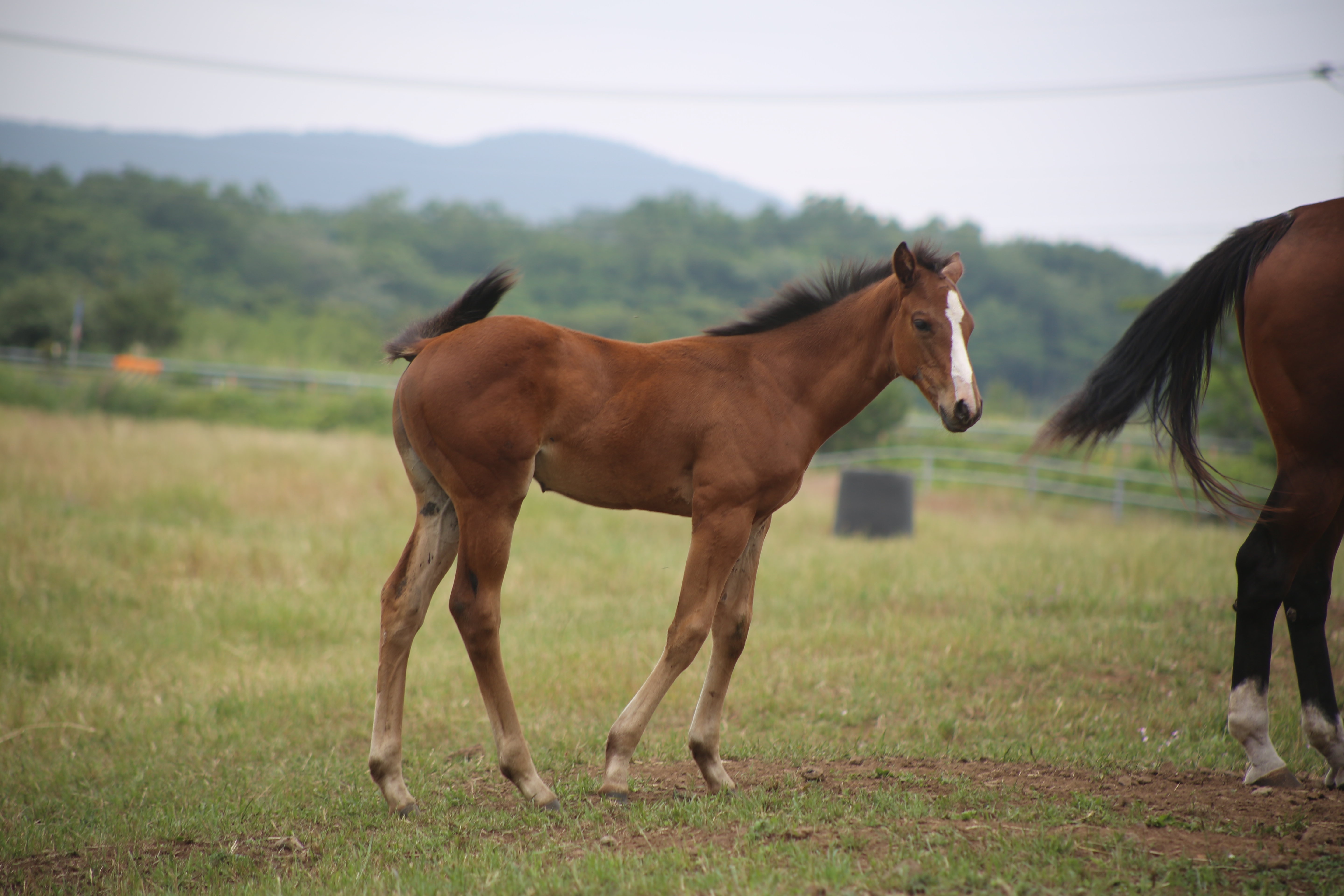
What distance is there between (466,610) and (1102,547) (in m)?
11.6

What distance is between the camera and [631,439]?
4.48m

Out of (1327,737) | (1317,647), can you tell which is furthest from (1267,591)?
(1327,737)

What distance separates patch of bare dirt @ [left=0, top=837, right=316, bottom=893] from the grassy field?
20 millimetres

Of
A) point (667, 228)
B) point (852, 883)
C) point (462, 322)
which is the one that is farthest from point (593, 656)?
point (667, 228)

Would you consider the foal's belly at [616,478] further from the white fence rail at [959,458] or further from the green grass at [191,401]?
the green grass at [191,401]

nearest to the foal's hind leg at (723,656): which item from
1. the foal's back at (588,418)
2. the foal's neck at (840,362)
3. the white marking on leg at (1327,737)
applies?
the foal's back at (588,418)

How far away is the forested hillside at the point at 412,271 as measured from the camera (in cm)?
4103

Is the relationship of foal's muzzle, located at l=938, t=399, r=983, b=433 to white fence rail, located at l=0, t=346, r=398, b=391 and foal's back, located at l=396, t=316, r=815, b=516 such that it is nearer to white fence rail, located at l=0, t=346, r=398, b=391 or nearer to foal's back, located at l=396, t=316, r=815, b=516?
foal's back, located at l=396, t=316, r=815, b=516

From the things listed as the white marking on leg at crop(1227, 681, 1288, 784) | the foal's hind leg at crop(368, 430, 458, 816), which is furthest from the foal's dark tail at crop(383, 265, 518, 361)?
the white marking on leg at crop(1227, 681, 1288, 784)

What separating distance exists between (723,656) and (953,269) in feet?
7.24

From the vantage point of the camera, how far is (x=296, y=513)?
1398 centimetres

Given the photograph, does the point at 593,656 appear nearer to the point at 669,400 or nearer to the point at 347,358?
the point at 669,400

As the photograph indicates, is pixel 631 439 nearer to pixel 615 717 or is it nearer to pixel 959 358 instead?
A: pixel 959 358

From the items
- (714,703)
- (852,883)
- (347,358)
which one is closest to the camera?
(852,883)
